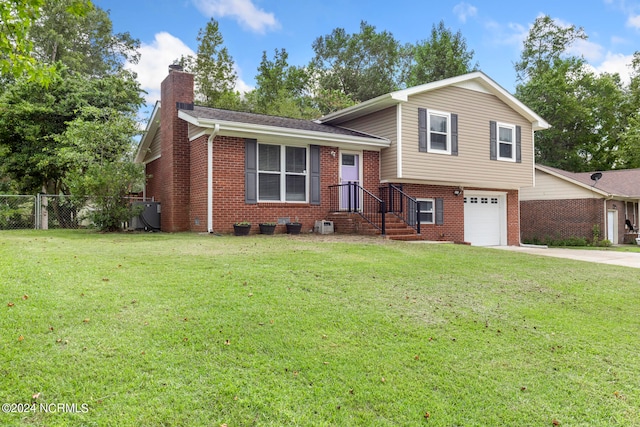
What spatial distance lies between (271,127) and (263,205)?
6.97ft

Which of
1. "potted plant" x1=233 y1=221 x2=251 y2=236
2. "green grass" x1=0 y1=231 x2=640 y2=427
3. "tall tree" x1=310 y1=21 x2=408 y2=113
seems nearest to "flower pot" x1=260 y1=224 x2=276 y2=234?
"potted plant" x1=233 y1=221 x2=251 y2=236

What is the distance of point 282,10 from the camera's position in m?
24.0

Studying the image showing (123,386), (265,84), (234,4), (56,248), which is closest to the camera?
(123,386)

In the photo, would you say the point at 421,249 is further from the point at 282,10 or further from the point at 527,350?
the point at 282,10

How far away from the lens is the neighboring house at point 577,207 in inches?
790

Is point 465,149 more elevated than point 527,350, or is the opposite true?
point 465,149

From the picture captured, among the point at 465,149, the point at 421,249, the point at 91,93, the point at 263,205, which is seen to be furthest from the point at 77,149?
the point at 465,149

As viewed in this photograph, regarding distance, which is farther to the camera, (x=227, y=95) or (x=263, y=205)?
(x=227, y=95)

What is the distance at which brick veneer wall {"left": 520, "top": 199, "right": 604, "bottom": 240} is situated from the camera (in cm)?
2008

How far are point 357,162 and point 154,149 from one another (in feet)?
24.9

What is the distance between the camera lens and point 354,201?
1290 cm

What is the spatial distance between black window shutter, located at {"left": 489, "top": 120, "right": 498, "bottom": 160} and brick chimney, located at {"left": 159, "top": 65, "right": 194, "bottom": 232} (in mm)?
10317

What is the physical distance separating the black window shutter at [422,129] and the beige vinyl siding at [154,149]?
8.64 m

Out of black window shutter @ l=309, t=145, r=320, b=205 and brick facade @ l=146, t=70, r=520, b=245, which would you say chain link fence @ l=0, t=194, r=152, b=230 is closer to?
brick facade @ l=146, t=70, r=520, b=245
